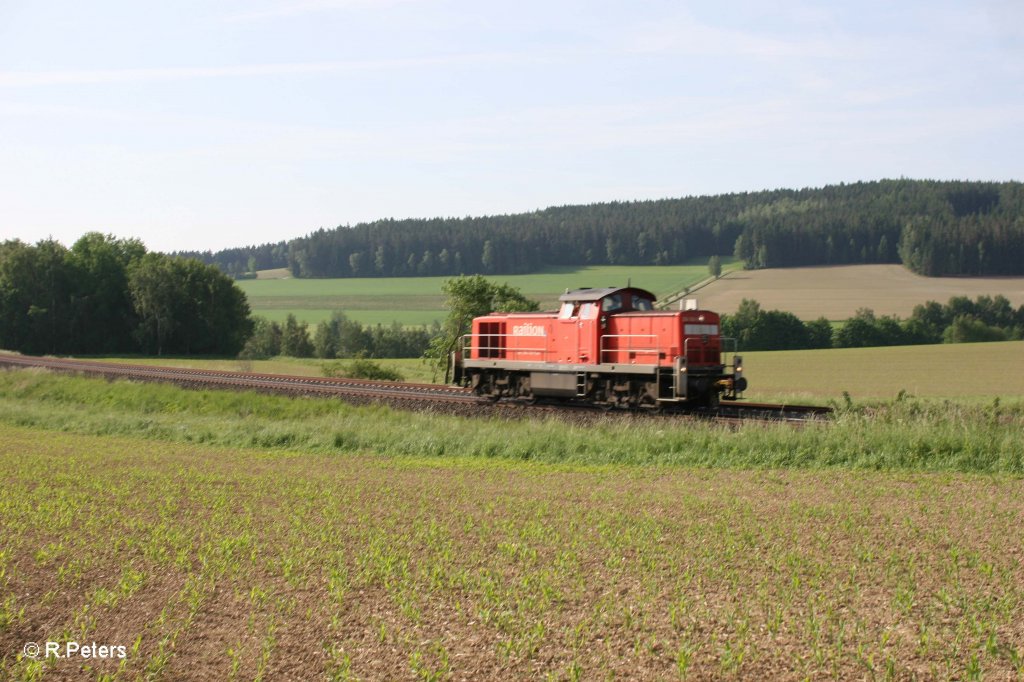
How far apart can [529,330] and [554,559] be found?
17.9m

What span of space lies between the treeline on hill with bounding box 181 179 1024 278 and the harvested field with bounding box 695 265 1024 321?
4.17 metres

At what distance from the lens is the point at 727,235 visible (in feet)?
433

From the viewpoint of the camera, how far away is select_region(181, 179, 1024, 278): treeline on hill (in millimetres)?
103875

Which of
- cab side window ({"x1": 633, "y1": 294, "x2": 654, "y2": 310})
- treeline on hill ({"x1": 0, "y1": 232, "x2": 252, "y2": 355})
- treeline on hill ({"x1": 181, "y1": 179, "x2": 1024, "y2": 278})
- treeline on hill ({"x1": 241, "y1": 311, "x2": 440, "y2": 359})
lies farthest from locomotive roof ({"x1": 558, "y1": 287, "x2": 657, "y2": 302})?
treeline on hill ({"x1": 181, "y1": 179, "x2": 1024, "y2": 278})

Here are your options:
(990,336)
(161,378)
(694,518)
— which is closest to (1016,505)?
(694,518)

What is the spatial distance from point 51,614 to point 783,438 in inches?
532

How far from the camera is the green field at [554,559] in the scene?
774cm

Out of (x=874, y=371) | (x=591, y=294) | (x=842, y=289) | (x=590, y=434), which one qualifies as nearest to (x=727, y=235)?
(x=842, y=289)

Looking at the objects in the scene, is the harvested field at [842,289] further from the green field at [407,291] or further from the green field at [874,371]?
the green field at [874,371]

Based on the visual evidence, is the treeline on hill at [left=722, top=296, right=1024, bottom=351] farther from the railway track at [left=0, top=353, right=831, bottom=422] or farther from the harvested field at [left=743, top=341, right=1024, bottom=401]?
the railway track at [left=0, top=353, right=831, bottom=422]

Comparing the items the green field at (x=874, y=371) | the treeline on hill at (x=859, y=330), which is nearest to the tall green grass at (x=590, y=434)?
the green field at (x=874, y=371)

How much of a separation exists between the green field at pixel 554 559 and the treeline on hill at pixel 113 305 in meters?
63.9

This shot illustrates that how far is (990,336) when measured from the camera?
2933 inches

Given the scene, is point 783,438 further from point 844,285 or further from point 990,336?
point 844,285
